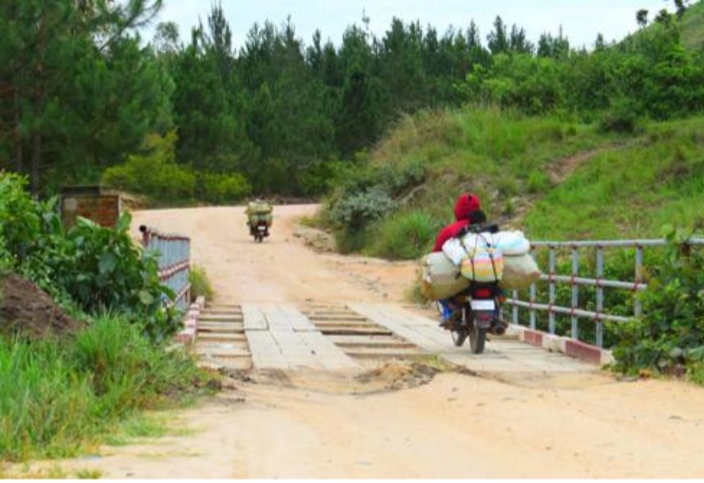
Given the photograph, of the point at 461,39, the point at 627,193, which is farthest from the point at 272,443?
the point at 461,39

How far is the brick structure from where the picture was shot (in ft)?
38.1

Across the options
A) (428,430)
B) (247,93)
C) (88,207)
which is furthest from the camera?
(247,93)

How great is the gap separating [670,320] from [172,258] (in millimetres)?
6028

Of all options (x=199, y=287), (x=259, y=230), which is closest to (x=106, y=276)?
(x=199, y=287)

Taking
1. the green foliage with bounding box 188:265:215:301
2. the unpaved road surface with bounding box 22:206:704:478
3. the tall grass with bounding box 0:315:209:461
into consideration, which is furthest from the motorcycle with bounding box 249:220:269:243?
the tall grass with bounding box 0:315:209:461

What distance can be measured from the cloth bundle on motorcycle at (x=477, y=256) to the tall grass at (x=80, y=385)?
12.0ft

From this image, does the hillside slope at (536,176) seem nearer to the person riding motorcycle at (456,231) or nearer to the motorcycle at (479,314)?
the person riding motorcycle at (456,231)

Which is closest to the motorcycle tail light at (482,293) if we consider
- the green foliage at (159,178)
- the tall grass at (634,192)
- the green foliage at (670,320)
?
the green foliage at (670,320)

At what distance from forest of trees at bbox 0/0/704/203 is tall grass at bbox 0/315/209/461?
1580 cm

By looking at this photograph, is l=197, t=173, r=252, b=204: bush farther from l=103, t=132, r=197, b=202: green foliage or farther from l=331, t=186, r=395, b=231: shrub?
l=331, t=186, r=395, b=231: shrub

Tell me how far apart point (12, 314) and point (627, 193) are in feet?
67.3

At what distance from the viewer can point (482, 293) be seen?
11.4 metres

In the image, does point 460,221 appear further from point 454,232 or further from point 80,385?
point 80,385

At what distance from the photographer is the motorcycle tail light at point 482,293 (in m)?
11.4
